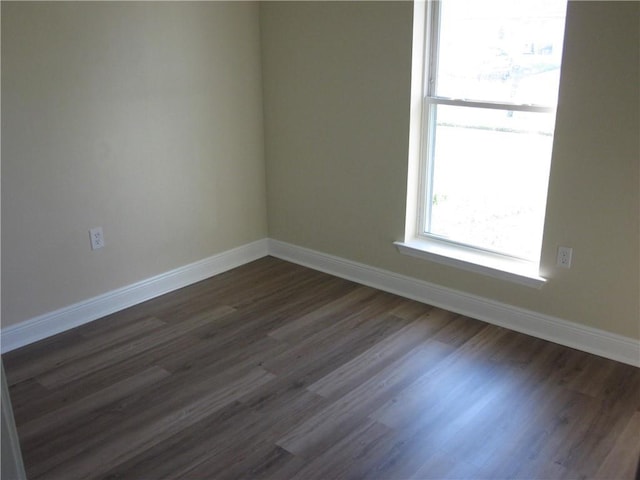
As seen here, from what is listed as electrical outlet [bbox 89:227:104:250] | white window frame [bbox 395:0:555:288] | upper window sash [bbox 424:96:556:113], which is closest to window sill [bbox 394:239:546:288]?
white window frame [bbox 395:0:555:288]

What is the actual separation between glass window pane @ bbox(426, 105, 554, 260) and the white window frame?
4cm

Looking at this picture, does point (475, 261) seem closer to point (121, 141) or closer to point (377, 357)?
point (377, 357)

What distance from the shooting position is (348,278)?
12.9 ft

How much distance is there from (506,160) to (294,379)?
4.99 ft

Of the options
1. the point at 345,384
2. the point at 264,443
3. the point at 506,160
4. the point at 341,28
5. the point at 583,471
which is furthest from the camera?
the point at 341,28

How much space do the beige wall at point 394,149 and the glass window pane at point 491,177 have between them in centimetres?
14

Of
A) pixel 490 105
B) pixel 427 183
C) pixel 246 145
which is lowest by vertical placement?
pixel 427 183

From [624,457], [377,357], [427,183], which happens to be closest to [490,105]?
[427,183]

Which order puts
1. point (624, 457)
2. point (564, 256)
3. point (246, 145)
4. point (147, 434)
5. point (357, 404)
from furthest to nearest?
point (246, 145) < point (564, 256) < point (357, 404) < point (147, 434) < point (624, 457)

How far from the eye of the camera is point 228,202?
4023mm

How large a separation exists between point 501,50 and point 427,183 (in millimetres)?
821

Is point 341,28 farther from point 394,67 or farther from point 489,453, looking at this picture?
point 489,453

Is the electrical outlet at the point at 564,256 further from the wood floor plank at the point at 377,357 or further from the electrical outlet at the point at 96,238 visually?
the electrical outlet at the point at 96,238

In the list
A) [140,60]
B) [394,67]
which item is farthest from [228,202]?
[394,67]
